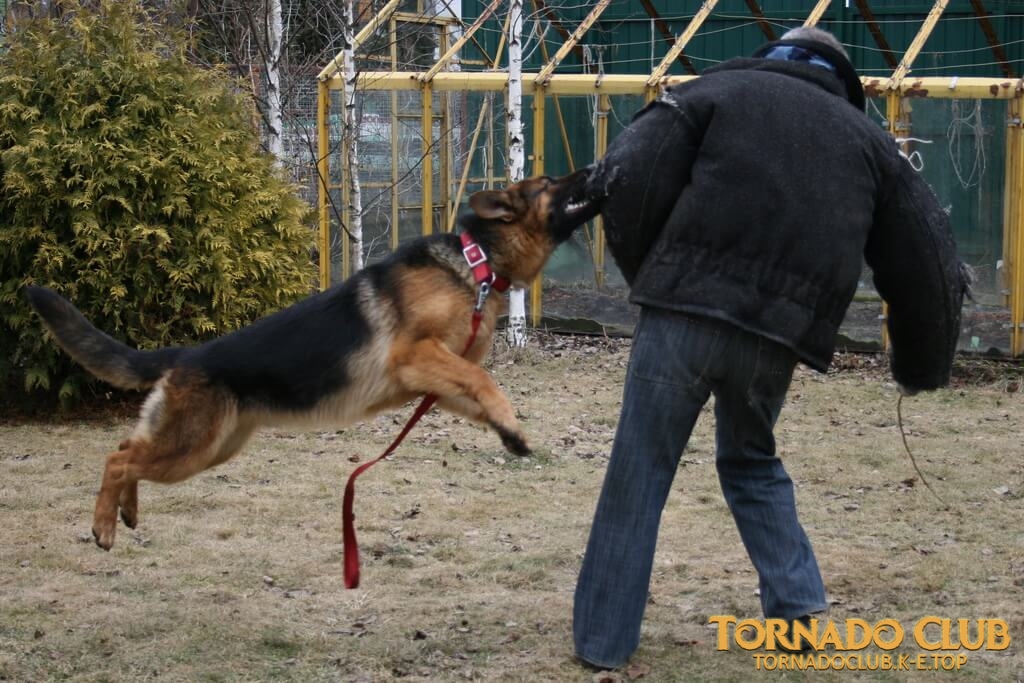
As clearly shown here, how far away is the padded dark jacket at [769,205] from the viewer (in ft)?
12.8

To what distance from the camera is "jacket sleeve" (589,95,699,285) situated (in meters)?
3.99

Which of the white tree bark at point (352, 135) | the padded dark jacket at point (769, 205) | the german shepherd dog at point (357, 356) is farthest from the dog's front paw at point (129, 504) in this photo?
the white tree bark at point (352, 135)

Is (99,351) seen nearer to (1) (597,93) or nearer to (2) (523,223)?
(2) (523,223)

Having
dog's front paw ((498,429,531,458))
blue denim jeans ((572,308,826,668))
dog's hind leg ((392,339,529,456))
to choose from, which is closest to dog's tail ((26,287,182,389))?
dog's hind leg ((392,339,529,456))

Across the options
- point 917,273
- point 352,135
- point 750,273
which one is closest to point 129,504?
point 750,273

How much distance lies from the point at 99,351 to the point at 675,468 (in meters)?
2.77

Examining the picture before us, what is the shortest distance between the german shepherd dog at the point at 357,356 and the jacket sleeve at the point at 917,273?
1.32m

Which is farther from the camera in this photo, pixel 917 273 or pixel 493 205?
pixel 493 205

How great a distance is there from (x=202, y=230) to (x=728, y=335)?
564cm

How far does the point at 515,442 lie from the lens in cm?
467

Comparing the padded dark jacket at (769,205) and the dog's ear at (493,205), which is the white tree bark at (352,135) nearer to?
the dog's ear at (493,205)

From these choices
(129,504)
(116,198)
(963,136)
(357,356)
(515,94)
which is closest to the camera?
(357,356)

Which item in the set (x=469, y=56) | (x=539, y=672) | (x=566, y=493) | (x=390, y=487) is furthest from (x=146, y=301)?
(x=469, y=56)

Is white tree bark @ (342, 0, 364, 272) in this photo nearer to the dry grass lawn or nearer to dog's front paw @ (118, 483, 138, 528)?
the dry grass lawn
